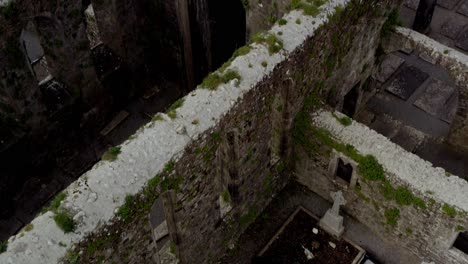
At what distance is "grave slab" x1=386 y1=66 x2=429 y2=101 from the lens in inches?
795

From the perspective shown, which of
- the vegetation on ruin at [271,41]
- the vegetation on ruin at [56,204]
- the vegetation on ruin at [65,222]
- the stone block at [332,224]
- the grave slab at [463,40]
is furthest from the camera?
the grave slab at [463,40]

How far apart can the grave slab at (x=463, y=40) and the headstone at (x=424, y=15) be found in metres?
1.28

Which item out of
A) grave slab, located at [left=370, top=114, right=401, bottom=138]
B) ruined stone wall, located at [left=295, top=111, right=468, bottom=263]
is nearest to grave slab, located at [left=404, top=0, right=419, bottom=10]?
grave slab, located at [left=370, top=114, right=401, bottom=138]

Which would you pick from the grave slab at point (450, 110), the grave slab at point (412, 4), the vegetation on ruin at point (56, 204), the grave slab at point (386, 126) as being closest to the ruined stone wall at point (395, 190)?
the grave slab at point (386, 126)

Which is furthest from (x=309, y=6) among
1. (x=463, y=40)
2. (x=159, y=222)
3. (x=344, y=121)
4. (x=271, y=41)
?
(x=463, y=40)

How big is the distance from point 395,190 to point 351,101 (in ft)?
16.7

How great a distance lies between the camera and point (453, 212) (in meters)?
12.9

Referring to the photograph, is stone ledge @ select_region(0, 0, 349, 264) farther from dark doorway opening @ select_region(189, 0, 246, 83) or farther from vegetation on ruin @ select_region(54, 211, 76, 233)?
dark doorway opening @ select_region(189, 0, 246, 83)

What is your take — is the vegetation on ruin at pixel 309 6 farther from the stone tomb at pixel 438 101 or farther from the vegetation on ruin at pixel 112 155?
the stone tomb at pixel 438 101

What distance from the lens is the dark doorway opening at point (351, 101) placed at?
1774 cm

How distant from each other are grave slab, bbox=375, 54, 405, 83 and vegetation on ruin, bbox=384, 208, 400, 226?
715 cm

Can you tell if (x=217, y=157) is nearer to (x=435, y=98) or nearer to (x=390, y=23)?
(x=390, y=23)

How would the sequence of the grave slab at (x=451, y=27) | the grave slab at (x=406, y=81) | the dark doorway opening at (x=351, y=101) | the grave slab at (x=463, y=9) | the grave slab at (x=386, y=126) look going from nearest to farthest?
the dark doorway opening at (x=351, y=101), the grave slab at (x=386, y=126), the grave slab at (x=406, y=81), the grave slab at (x=451, y=27), the grave slab at (x=463, y=9)

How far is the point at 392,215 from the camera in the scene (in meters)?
14.3
